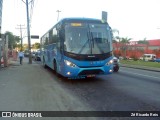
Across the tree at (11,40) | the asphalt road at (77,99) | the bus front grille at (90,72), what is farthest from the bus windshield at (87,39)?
the tree at (11,40)

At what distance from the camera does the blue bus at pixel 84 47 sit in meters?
14.0

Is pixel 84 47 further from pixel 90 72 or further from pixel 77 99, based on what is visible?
pixel 77 99

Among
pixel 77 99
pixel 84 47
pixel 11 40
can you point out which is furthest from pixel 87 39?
pixel 11 40

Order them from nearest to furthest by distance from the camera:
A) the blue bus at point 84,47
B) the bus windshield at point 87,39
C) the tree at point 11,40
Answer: the blue bus at point 84,47 < the bus windshield at point 87,39 < the tree at point 11,40

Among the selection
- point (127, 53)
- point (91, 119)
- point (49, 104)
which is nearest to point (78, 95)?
point (49, 104)

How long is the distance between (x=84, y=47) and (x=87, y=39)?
1.45ft

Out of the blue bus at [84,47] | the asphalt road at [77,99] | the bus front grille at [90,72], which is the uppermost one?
the blue bus at [84,47]

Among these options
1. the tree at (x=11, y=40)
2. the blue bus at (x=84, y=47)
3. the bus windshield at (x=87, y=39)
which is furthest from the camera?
the tree at (x=11, y=40)

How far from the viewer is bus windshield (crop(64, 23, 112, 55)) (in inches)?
557

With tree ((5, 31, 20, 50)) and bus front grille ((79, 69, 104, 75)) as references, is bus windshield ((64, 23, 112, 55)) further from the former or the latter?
tree ((5, 31, 20, 50))

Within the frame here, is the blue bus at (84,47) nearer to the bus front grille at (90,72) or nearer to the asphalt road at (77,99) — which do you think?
the bus front grille at (90,72)

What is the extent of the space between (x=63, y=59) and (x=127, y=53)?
62.8 metres

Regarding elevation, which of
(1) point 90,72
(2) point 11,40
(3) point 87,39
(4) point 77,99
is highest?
(2) point 11,40

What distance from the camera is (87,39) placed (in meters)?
14.2
